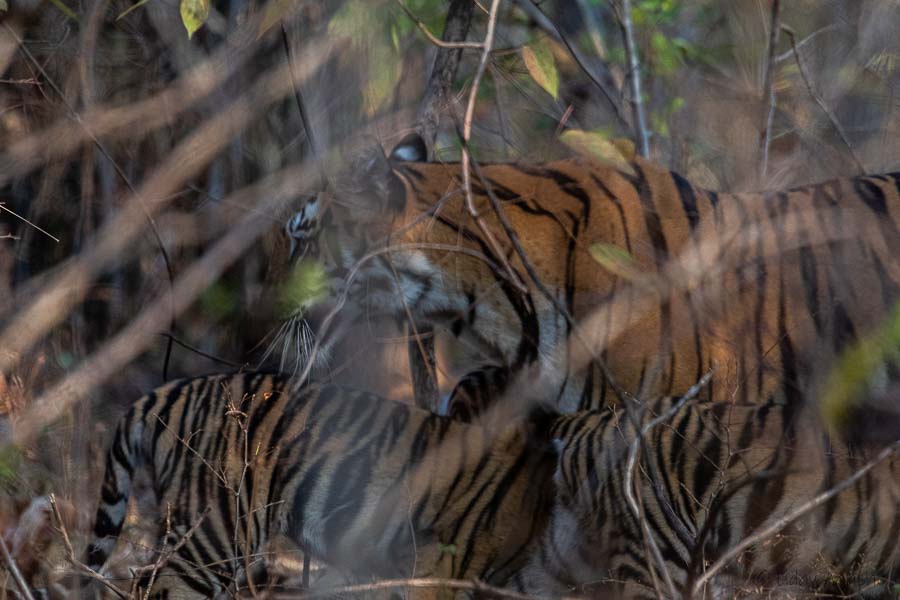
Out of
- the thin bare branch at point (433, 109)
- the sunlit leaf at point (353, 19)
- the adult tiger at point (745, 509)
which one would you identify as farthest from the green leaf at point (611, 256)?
the thin bare branch at point (433, 109)

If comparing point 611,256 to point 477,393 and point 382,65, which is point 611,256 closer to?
point 382,65

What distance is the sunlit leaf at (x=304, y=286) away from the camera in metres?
3.94

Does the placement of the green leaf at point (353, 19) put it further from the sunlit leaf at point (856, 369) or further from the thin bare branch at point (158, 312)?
the sunlit leaf at point (856, 369)

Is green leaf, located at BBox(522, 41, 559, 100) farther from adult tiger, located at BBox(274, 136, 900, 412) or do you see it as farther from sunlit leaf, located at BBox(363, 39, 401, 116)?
sunlit leaf, located at BBox(363, 39, 401, 116)

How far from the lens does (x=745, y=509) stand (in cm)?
312

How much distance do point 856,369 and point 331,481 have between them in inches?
68.3

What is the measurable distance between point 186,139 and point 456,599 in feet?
7.63

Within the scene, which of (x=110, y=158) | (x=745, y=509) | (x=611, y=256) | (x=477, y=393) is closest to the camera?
(x=611, y=256)

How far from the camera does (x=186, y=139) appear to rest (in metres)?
4.74

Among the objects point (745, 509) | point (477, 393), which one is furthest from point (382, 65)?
point (745, 509)

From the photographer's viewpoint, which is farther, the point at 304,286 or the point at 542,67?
the point at 304,286

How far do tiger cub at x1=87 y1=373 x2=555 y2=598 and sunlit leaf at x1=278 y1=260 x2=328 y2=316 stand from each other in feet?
1.12

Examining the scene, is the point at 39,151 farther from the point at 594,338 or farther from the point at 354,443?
the point at 594,338

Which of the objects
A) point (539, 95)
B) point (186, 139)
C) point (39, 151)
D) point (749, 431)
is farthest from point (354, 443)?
point (539, 95)
